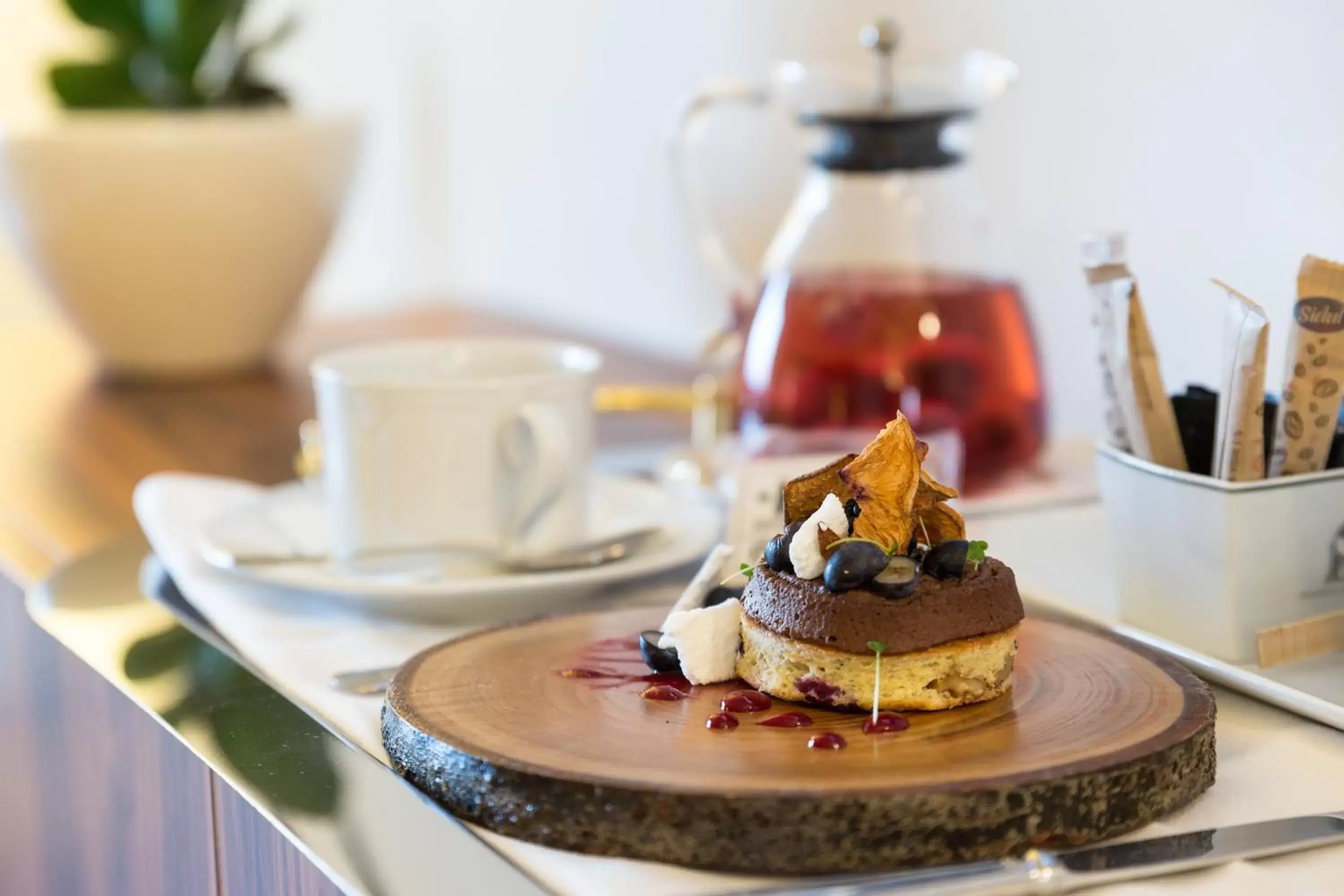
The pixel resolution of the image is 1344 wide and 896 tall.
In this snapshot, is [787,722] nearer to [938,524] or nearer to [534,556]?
[938,524]

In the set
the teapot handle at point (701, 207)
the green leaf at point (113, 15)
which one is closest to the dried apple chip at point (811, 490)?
the teapot handle at point (701, 207)

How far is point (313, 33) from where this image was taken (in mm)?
2418

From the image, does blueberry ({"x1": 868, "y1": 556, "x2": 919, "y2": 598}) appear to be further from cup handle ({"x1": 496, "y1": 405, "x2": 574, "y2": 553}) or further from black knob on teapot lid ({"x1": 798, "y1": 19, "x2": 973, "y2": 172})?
black knob on teapot lid ({"x1": 798, "y1": 19, "x2": 973, "y2": 172})

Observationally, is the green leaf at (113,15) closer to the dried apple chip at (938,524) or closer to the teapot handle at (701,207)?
the teapot handle at (701,207)

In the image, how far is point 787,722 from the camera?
0.53 m

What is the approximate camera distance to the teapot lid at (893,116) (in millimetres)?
917

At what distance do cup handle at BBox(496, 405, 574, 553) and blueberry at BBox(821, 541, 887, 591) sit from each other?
246 mm

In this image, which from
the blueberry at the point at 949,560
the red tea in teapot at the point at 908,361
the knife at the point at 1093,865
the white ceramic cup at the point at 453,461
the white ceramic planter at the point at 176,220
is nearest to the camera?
the knife at the point at 1093,865

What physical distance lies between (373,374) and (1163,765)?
0.48 m

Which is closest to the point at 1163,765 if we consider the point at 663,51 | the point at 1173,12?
the point at 1173,12

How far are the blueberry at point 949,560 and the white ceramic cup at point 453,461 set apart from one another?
25 centimetres

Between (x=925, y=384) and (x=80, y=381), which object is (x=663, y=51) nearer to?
(x=80, y=381)

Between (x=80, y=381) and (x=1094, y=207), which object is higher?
(x=1094, y=207)

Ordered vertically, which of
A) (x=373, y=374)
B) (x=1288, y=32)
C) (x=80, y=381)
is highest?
(x=1288, y=32)
